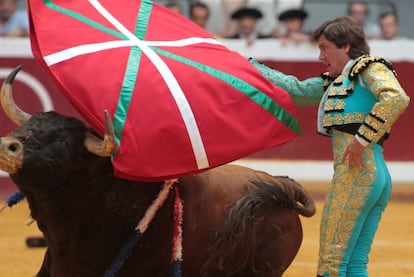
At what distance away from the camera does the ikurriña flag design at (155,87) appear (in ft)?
13.8

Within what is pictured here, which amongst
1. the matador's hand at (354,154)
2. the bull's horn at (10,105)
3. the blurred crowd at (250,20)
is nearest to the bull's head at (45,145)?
the bull's horn at (10,105)

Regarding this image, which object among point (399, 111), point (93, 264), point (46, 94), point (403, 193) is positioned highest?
point (399, 111)

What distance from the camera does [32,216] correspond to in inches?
170

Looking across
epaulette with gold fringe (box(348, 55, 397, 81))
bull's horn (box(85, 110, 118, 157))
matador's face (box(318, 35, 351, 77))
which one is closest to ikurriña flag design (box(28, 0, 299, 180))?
bull's horn (box(85, 110, 118, 157))

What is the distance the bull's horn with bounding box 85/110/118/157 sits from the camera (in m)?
4.04

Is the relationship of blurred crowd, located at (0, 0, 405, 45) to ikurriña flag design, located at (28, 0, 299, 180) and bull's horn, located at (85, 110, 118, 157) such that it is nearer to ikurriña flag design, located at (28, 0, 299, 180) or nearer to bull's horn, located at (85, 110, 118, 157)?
ikurriña flag design, located at (28, 0, 299, 180)

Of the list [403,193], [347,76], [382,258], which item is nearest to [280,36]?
[403,193]

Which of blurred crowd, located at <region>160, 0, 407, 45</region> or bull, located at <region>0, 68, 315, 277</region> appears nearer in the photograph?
bull, located at <region>0, 68, 315, 277</region>

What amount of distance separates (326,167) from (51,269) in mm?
5512

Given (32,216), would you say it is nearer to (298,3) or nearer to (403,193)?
(403,193)

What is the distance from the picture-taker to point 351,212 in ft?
14.2

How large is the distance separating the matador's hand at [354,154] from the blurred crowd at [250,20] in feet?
17.7

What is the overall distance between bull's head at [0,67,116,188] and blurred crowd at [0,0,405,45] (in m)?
5.49

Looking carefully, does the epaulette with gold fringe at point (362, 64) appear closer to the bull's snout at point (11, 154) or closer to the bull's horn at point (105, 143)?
the bull's horn at point (105, 143)
